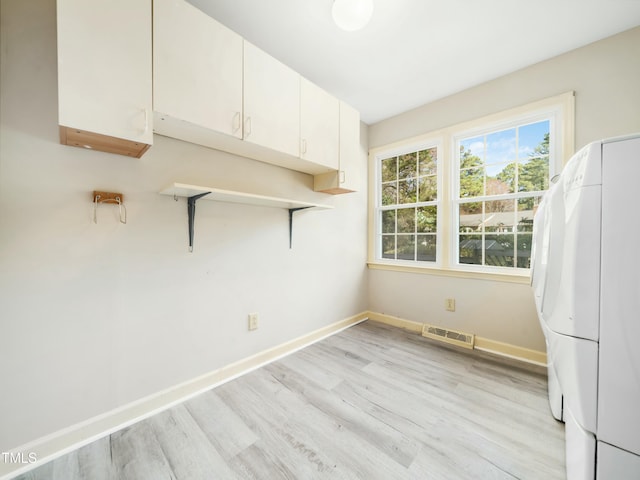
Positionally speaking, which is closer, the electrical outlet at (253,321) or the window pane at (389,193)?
the electrical outlet at (253,321)

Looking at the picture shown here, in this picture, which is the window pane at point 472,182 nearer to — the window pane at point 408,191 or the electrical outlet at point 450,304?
the window pane at point 408,191

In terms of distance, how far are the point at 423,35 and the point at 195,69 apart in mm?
1598

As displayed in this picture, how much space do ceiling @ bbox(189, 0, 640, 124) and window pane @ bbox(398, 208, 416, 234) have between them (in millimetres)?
1286

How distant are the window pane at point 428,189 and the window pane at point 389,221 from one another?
395 mm

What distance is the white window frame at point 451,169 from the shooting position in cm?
210

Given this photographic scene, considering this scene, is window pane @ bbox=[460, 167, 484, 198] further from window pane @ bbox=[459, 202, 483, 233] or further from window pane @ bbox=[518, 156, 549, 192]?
window pane @ bbox=[518, 156, 549, 192]

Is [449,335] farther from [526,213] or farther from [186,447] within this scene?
[186,447]

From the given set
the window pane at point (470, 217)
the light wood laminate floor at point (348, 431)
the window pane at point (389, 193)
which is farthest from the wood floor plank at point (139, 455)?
the window pane at point (389, 193)

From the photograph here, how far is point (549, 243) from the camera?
3.68 ft

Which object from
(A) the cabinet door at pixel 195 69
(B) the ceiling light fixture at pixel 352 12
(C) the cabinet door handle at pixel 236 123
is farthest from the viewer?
(C) the cabinet door handle at pixel 236 123

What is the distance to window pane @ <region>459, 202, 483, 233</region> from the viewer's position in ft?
8.45

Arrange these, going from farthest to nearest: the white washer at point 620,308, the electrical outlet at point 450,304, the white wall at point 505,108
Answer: the electrical outlet at point 450,304 → the white wall at point 505,108 → the white washer at point 620,308

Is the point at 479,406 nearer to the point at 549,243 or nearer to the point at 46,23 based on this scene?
the point at 549,243

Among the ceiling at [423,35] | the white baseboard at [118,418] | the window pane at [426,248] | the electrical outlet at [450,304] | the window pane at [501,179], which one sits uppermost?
the ceiling at [423,35]
